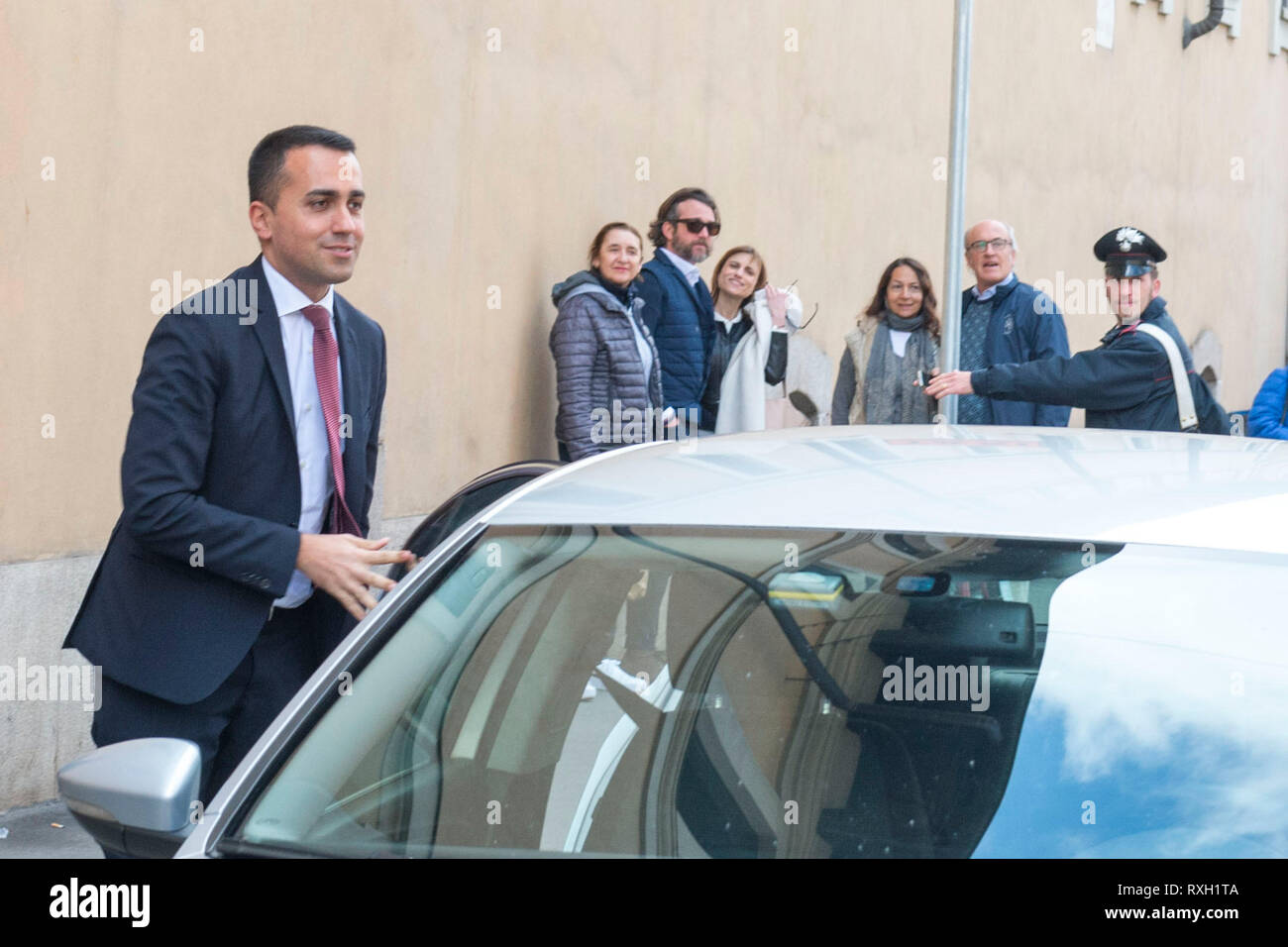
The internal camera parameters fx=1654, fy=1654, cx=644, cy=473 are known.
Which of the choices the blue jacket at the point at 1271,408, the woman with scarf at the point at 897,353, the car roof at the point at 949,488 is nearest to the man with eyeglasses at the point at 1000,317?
the woman with scarf at the point at 897,353

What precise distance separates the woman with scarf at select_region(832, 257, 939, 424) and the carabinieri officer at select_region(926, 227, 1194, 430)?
4.51 ft

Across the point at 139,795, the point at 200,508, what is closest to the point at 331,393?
the point at 200,508

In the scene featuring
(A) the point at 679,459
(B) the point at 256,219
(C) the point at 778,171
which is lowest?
(A) the point at 679,459

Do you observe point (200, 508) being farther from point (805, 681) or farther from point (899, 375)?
point (899, 375)

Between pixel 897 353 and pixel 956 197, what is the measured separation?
4.83 ft

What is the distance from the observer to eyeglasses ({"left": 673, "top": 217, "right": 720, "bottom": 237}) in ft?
25.2

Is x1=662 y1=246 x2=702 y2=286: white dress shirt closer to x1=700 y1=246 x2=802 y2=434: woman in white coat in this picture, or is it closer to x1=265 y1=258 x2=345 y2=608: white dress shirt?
x1=700 y1=246 x2=802 y2=434: woman in white coat

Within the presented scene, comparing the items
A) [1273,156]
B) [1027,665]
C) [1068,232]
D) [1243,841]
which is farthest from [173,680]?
[1273,156]

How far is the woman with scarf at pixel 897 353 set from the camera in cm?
739

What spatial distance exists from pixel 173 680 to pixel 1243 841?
1.93 meters

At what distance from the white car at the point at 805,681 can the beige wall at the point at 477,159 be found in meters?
3.43

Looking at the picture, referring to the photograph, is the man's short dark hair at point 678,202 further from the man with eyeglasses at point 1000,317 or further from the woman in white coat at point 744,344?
the man with eyeglasses at point 1000,317

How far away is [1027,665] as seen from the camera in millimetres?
2133
